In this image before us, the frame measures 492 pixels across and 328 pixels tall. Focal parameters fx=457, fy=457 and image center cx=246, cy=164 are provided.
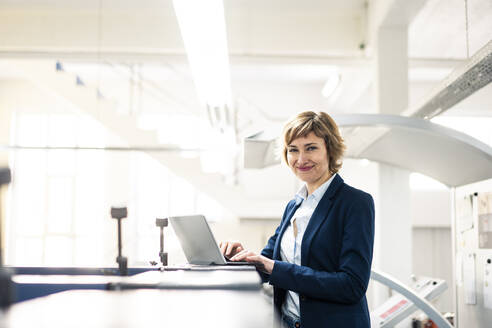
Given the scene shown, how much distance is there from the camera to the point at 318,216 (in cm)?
154

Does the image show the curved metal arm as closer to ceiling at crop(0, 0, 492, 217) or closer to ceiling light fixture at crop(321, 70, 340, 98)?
ceiling at crop(0, 0, 492, 217)

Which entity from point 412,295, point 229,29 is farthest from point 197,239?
point 229,29

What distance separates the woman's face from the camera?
5.15 feet

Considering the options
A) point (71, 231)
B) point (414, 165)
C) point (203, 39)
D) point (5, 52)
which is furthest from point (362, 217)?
point (71, 231)

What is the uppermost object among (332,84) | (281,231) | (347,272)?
(332,84)

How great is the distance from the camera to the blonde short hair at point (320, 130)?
156 cm

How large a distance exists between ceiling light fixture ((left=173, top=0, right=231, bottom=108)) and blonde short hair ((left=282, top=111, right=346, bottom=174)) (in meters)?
0.98

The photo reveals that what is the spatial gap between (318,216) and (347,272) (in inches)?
8.2

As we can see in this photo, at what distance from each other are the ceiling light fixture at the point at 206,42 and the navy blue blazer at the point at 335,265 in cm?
127

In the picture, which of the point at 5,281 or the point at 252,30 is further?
the point at 252,30

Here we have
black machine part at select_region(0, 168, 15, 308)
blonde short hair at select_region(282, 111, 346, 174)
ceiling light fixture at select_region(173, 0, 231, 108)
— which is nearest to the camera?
black machine part at select_region(0, 168, 15, 308)

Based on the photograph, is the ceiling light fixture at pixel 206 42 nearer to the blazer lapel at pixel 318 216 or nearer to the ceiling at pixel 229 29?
the ceiling at pixel 229 29

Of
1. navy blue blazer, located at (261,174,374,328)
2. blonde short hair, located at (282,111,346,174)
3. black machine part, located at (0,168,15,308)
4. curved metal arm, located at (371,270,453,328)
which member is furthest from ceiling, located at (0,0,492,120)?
black machine part, located at (0,168,15,308)

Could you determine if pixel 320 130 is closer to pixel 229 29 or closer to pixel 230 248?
pixel 230 248
